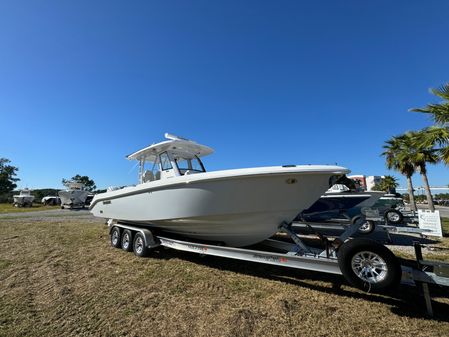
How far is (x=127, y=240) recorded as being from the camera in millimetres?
6820

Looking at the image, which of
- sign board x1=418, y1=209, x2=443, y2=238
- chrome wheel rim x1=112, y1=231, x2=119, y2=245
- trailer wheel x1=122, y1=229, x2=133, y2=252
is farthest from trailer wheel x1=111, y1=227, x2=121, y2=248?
sign board x1=418, y1=209, x2=443, y2=238

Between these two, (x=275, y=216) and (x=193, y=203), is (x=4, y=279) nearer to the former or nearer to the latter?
(x=193, y=203)

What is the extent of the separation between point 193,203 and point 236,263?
186 cm

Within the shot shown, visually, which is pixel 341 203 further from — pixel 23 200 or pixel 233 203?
pixel 23 200

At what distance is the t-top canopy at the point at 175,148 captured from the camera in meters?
6.73

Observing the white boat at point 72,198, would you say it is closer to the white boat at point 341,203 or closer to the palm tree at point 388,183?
the white boat at point 341,203

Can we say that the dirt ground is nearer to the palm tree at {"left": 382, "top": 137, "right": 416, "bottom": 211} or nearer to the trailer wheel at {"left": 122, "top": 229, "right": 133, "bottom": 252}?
the trailer wheel at {"left": 122, "top": 229, "right": 133, "bottom": 252}

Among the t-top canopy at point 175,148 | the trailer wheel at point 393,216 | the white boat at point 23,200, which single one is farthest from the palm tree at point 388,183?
the white boat at point 23,200

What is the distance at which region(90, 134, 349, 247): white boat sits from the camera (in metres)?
4.23

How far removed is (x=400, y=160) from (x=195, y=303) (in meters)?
18.7

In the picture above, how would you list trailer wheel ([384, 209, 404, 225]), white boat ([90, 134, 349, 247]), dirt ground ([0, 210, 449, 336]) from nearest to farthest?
dirt ground ([0, 210, 449, 336]), white boat ([90, 134, 349, 247]), trailer wheel ([384, 209, 404, 225])

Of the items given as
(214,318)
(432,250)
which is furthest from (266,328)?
(432,250)

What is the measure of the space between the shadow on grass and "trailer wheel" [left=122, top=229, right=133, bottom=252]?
0.76 meters

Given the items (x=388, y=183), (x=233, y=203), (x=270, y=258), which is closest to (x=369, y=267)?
(x=270, y=258)
